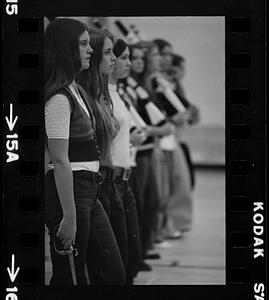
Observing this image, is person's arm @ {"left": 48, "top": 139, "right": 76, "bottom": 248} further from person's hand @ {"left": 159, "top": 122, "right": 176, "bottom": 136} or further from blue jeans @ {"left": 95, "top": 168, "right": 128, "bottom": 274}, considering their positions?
person's hand @ {"left": 159, "top": 122, "right": 176, "bottom": 136}

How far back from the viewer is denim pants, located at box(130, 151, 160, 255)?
8.63ft

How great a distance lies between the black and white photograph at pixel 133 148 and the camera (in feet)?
8.30

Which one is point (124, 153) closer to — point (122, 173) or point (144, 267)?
point (122, 173)

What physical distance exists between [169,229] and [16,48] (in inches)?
25.7

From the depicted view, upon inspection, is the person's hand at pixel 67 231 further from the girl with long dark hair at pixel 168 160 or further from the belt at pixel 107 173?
the girl with long dark hair at pixel 168 160

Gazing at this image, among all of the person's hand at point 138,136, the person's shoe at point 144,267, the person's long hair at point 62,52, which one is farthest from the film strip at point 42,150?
the person's hand at point 138,136

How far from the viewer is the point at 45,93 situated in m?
2.53

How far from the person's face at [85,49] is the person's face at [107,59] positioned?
40 millimetres

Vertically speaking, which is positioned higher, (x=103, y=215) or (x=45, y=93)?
(x=45, y=93)

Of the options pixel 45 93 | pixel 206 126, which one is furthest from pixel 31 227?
pixel 206 126

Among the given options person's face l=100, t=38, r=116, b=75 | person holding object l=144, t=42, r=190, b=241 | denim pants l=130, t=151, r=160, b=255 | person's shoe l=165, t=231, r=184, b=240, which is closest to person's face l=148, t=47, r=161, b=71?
person holding object l=144, t=42, r=190, b=241

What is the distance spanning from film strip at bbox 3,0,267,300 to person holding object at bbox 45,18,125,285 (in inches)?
1.1

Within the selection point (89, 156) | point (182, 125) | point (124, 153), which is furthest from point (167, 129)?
point (89, 156)
